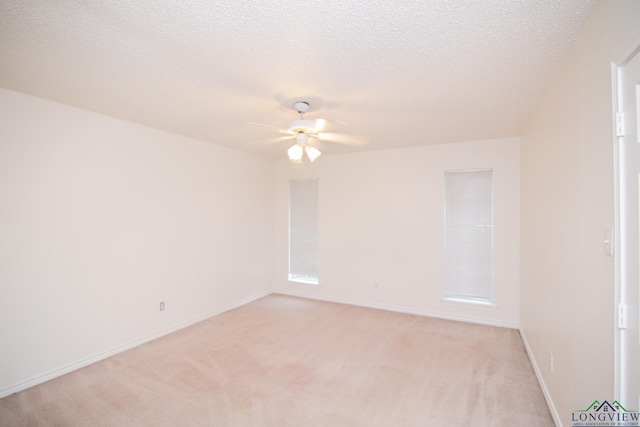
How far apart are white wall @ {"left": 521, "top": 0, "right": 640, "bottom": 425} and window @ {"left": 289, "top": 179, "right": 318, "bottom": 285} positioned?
3365 mm

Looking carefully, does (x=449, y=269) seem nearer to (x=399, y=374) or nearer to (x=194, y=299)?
(x=399, y=374)

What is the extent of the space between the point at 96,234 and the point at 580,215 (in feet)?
13.1

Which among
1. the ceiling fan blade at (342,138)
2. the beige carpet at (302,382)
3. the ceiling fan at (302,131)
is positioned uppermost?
the ceiling fan blade at (342,138)

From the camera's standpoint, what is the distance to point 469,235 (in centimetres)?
423

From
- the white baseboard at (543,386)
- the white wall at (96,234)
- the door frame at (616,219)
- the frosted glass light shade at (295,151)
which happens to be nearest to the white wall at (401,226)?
the white baseboard at (543,386)

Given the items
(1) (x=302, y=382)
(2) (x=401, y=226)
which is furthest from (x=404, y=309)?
(1) (x=302, y=382)

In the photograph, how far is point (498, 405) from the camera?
2303mm

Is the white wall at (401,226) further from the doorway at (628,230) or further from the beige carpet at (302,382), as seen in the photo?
the doorway at (628,230)

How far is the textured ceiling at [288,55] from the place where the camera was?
1485 mm

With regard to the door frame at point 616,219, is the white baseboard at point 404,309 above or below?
below

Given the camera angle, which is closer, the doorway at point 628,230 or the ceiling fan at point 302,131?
the doorway at point 628,230

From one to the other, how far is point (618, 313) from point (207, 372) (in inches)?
117

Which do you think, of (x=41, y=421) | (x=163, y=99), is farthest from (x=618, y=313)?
(x=41, y=421)

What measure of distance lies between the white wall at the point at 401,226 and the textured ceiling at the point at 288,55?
1.28 meters
